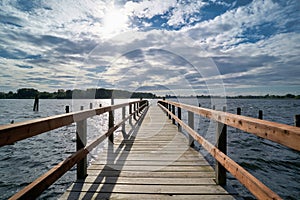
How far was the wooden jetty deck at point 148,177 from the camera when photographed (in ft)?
8.31

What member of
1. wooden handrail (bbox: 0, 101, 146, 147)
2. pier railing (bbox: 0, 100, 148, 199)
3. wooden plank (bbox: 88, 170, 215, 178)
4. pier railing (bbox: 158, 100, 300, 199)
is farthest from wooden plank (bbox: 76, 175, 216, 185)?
wooden handrail (bbox: 0, 101, 146, 147)

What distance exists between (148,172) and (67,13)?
7.97m

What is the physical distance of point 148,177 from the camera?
3.08 meters

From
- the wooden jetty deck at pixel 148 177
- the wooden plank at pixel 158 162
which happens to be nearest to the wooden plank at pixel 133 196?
the wooden jetty deck at pixel 148 177

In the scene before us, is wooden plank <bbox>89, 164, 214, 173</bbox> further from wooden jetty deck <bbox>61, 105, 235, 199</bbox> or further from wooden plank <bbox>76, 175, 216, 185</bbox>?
wooden plank <bbox>76, 175, 216, 185</bbox>

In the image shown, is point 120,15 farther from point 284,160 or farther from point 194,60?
point 194,60

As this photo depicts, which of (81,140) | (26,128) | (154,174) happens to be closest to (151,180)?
(154,174)

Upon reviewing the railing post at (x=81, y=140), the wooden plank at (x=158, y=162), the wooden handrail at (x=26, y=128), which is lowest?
the wooden plank at (x=158, y=162)

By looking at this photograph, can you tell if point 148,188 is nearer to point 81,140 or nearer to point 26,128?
point 81,140

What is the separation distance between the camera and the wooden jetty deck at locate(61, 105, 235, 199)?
253 centimetres

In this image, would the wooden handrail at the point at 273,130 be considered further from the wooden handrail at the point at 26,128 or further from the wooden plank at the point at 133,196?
the wooden handrail at the point at 26,128

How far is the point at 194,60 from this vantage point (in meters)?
19.3

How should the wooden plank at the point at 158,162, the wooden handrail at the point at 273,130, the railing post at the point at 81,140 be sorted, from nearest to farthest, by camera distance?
the wooden handrail at the point at 273,130
the railing post at the point at 81,140
the wooden plank at the point at 158,162

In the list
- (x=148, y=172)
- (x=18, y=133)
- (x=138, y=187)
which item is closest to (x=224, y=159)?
(x=138, y=187)
